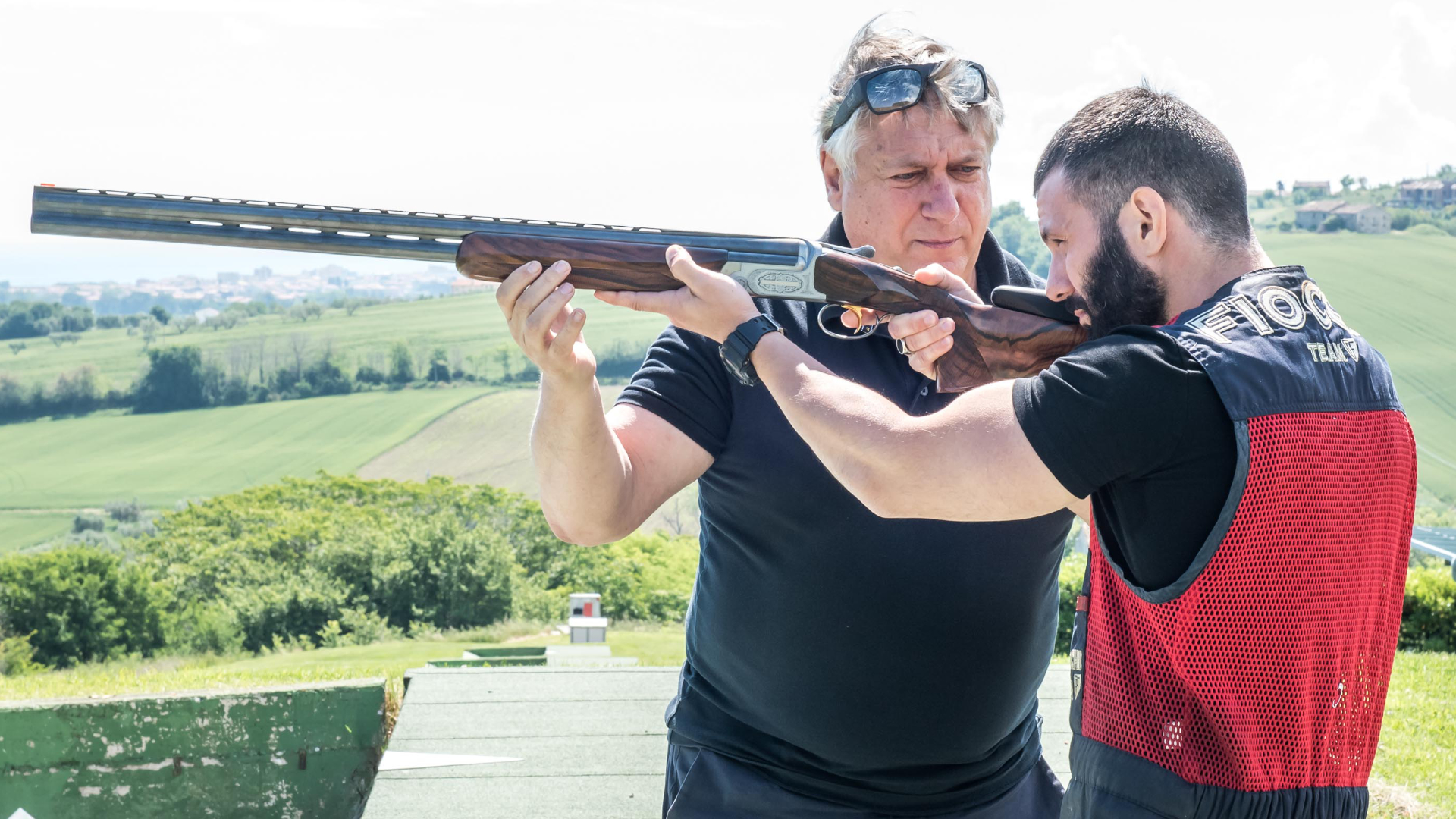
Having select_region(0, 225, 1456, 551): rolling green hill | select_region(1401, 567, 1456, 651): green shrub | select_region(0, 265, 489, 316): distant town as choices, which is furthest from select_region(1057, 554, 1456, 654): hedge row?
select_region(0, 265, 489, 316): distant town

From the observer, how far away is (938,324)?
3.01m

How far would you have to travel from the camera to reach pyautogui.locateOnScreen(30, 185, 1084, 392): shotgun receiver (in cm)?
296

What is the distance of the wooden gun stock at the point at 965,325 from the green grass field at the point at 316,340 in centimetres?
8073

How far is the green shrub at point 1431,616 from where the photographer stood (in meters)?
10.5

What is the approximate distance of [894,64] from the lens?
10.6ft

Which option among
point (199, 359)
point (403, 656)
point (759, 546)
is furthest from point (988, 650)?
point (199, 359)

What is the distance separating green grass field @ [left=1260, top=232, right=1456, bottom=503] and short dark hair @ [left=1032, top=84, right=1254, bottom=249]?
272 feet

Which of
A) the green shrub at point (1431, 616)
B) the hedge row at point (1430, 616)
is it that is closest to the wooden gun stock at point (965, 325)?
the hedge row at point (1430, 616)

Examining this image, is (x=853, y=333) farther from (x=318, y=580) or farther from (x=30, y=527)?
(x=30, y=527)

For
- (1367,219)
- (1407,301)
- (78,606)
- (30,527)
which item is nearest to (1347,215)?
(1367,219)

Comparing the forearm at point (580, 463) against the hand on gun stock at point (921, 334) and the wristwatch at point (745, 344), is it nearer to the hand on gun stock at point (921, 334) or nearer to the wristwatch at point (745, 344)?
the wristwatch at point (745, 344)

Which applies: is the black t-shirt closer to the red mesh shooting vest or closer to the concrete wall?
the red mesh shooting vest

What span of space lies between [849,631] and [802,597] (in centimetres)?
14

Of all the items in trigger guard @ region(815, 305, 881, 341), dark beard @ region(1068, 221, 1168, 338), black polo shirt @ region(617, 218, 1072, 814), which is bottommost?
black polo shirt @ region(617, 218, 1072, 814)
